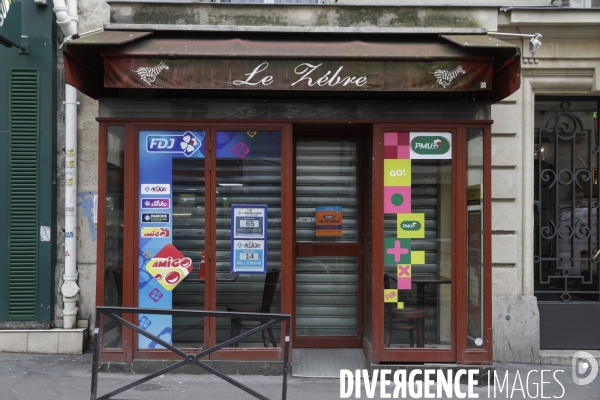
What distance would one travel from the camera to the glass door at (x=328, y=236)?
838 cm

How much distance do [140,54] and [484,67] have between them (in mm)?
3859

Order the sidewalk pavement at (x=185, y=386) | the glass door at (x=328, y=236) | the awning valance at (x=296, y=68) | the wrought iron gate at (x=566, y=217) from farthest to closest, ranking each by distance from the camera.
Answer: the wrought iron gate at (x=566, y=217) < the glass door at (x=328, y=236) < the awning valance at (x=296, y=68) < the sidewalk pavement at (x=185, y=386)

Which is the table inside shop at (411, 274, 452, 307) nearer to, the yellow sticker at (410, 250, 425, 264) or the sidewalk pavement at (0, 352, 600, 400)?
the yellow sticker at (410, 250, 425, 264)

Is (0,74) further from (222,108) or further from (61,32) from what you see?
(222,108)

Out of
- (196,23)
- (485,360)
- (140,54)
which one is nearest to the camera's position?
(140,54)

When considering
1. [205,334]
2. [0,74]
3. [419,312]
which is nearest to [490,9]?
[419,312]

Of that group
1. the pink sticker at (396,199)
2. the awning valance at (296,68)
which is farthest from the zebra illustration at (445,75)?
the pink sticker at (396,199)

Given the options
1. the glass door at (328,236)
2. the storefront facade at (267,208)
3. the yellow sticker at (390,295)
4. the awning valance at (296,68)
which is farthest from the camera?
the glass door at (328,236)

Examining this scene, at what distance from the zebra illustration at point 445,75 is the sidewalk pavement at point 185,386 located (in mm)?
3566

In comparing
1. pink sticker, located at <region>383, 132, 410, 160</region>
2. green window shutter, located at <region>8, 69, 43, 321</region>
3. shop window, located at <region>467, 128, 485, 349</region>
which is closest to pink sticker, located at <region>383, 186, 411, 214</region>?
pink sticker, located at <region>383, 132, 410, 160</region>

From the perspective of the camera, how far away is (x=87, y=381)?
273 inches

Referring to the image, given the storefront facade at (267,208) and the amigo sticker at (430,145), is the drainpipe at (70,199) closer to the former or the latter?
the storefront facade at (267,208)

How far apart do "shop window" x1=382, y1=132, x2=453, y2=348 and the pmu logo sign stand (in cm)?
236

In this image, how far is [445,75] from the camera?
672 cm
